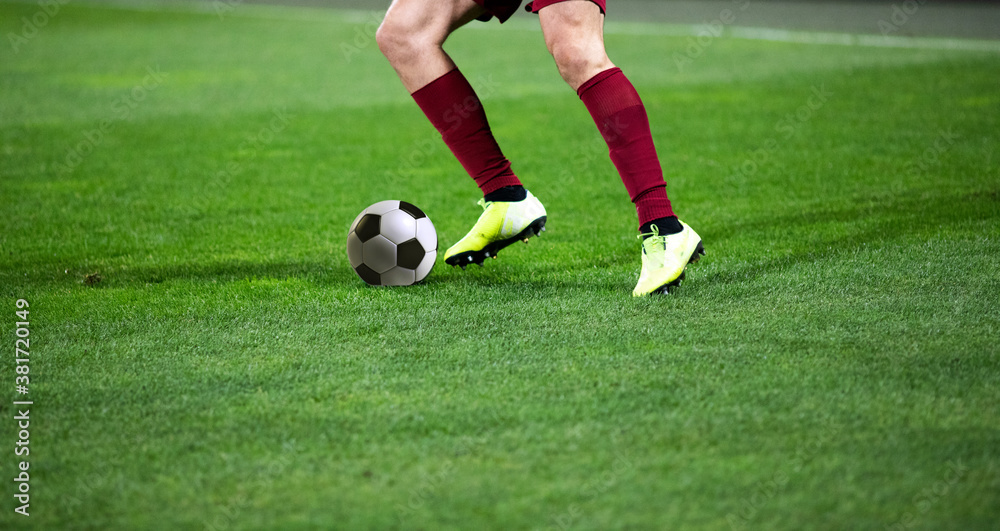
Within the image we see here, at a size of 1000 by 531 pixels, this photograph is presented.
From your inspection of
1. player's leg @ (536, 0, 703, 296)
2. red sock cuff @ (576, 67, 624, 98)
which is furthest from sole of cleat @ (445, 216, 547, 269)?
red sock cuff @ (576, 67, 624, 98)

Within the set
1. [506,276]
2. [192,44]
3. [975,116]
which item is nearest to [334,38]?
[192,44]

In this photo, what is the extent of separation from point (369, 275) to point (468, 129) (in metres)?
0.63

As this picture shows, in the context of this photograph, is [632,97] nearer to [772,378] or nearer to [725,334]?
[725,334]

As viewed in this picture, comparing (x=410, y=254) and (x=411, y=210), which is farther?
(x=411, y=210)

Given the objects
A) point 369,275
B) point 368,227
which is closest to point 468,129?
point 368,227

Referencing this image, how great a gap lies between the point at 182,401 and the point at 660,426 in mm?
1116

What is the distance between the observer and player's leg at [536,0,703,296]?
9.78ft

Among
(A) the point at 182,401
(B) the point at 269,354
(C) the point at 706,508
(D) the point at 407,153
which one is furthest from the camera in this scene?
(D) the point at 407,153

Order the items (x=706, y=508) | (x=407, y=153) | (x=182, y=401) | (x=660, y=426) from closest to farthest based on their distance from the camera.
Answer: (x=706, y=508)
(x=660, y=426)
(x=182, y=401)
(x=407, y=153)

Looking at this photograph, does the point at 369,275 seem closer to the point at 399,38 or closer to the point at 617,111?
the point at 399,38

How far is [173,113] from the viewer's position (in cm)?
772

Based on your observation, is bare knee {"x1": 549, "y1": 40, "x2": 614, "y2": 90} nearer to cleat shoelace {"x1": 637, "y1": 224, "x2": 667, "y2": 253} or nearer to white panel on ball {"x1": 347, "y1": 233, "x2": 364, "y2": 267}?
cleat shoelace {"x1": 637, "y1": 224, "x2": 667, "y2": 253}

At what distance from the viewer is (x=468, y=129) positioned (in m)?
3.37

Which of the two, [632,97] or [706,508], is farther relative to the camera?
[632,97]
